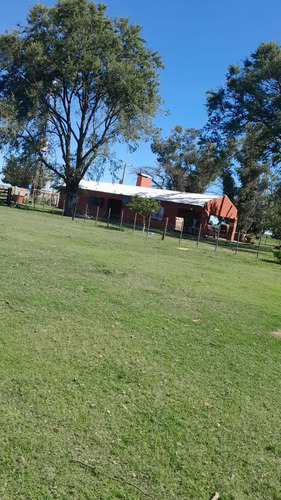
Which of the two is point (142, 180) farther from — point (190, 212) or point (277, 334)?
point (277, 334)

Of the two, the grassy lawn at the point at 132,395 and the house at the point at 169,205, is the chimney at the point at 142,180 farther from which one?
the grassy lawn at the point at 132,395

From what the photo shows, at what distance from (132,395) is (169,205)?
3419 centimetres

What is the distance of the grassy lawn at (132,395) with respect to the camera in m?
2.58

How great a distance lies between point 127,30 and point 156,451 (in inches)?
1429

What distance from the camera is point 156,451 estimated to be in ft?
9.36

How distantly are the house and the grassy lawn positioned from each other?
90.8 ft

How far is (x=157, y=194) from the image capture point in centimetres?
3956

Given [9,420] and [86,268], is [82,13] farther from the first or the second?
[9,420]

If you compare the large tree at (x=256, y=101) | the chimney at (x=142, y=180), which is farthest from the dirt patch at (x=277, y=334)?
the chimney at (x=142, y=180)

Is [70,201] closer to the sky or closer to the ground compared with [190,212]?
closer to the ground

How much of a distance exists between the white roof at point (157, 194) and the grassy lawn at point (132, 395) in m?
29.9

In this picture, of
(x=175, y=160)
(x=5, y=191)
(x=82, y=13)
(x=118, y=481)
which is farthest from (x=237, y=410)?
(x=175, y=160)

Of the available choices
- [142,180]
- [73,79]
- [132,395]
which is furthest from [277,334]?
[142,180]

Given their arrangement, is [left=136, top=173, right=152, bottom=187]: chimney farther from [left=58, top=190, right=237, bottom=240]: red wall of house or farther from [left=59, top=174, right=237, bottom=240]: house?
[left=58, top=190, right=237, bottom=240]: red wall of house
